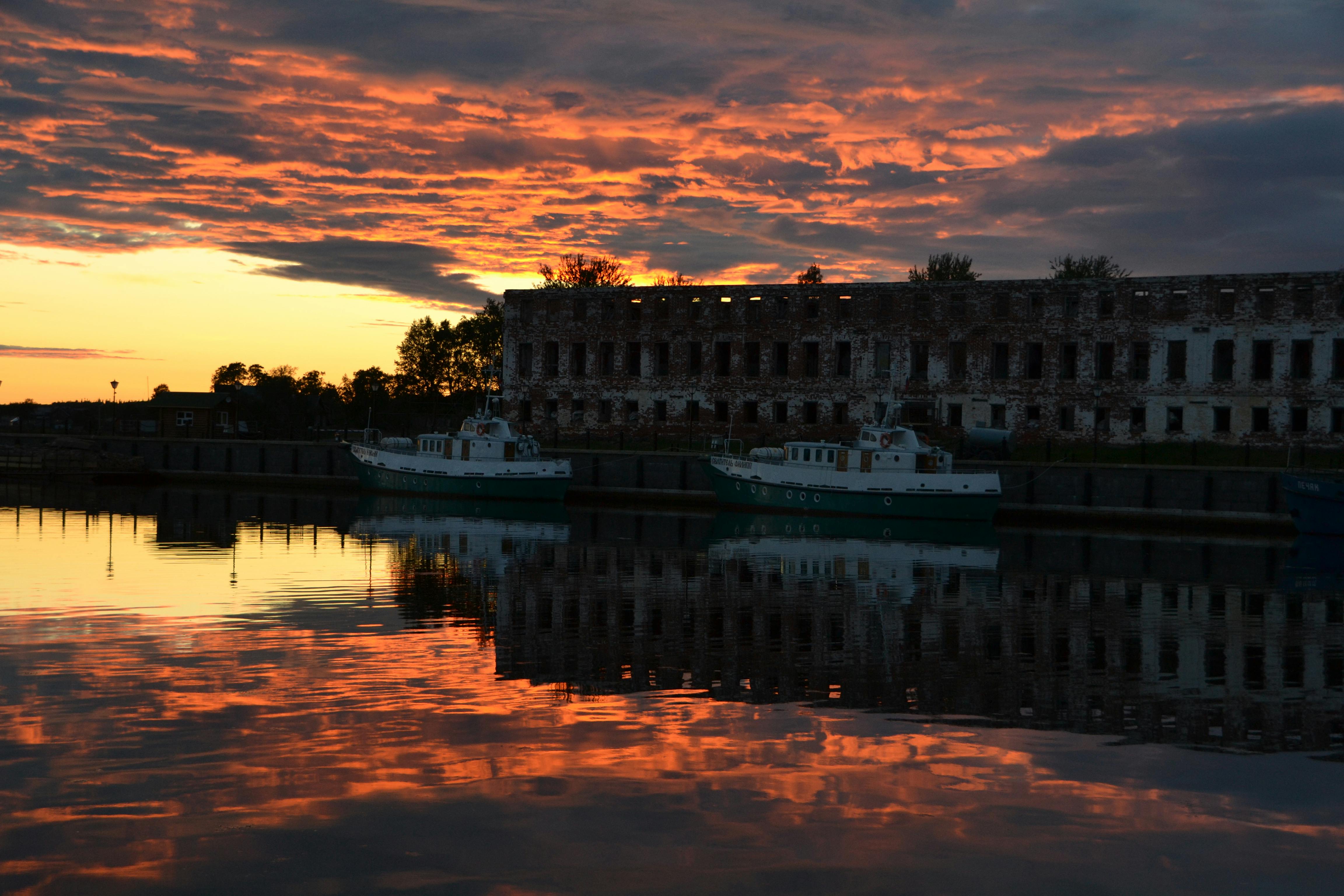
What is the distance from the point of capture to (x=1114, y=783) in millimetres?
10188

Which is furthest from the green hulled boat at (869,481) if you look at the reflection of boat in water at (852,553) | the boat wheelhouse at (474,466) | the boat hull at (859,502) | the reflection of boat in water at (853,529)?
the boat wheelhouse at (474,466)

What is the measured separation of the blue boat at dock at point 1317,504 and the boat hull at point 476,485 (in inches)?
1114

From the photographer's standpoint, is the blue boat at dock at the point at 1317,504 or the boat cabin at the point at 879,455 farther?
the boat cabin at the point at 879,455

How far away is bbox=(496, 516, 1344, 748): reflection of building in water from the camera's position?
13.5 m

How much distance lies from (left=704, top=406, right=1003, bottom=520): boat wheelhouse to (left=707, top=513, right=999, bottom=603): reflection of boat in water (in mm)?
1229

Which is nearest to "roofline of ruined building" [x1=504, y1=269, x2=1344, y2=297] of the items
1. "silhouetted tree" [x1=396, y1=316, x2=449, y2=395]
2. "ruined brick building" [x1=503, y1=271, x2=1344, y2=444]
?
"ruined brick building" [x1=503, y1=271, x2=1344, y2=444]

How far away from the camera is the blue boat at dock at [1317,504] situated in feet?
140

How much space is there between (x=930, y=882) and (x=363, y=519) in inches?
1442

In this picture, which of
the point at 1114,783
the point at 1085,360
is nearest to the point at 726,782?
the point at 1114,783

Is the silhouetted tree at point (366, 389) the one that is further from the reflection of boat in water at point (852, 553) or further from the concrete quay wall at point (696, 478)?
the reflection of boat in water at point (852, 553)

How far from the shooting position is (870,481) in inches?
1861

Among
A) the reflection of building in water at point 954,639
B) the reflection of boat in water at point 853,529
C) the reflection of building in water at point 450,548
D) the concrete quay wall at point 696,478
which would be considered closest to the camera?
the reflection of building in water at point 954,639

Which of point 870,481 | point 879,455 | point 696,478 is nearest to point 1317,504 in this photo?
point 879,455

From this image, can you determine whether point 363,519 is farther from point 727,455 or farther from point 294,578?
point 294,578
